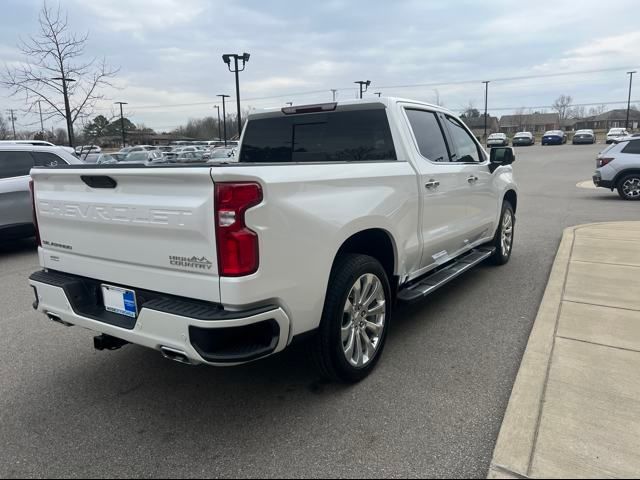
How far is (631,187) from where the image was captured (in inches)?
524

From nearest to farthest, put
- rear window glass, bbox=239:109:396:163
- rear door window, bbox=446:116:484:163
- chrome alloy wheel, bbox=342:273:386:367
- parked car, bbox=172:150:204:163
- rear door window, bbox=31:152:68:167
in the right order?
chrome alloy wheel, bbox=342:273:386:367 < rear window glass, bbox=239:109:396:163 < parked car, bbox=172:150:204:163 < rear door window, bbox=446:116:484:163 < rear door window, bbox=31:152:68:167

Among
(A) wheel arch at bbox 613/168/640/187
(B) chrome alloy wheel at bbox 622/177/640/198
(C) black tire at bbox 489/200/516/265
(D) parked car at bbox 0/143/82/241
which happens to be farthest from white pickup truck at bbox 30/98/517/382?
(B) chrome alloy wheel at bbox 622/177/640/198

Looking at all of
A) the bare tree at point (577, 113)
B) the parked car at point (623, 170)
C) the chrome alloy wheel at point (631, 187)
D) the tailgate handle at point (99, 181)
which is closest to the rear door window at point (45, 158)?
the tailgate handle at point (99, 181)

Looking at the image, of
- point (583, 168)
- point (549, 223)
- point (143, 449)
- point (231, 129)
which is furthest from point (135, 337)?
point (231, 129)

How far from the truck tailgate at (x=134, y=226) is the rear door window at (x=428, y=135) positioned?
7.88 feet

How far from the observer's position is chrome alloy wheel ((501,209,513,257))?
6485 mm

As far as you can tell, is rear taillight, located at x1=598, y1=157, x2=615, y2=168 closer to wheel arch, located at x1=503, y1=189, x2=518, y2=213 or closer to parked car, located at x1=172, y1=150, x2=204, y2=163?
wheel arch, located at x1=503, y1=189, x2=518, y2=213

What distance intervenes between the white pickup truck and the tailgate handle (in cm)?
1

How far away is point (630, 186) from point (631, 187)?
1.4 inches

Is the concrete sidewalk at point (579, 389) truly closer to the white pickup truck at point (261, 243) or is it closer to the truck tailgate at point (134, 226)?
the white pickup truck at point (261, 243)

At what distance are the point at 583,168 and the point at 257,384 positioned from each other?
25252 mm

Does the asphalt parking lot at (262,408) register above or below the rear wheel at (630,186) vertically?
below

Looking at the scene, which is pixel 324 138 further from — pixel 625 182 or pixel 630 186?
pixel 630 186

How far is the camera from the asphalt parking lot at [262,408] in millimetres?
2646
